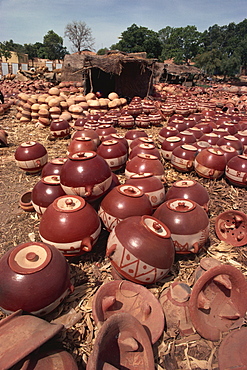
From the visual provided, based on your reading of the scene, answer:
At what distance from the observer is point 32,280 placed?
2391 mm

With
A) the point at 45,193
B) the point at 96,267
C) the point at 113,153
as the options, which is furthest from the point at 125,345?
the point at 113,153

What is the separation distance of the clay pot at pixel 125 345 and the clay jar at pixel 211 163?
4.33 metres

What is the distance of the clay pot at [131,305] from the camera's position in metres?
2.39

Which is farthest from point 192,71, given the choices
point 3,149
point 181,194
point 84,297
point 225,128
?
point 84,297

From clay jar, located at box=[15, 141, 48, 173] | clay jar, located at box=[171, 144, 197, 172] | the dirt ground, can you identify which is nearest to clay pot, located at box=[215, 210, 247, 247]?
the dirt ground

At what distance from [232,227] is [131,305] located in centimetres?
235

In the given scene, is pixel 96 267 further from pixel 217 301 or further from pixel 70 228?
pixel 217 301

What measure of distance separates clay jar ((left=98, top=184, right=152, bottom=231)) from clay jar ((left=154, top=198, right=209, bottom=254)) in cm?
33

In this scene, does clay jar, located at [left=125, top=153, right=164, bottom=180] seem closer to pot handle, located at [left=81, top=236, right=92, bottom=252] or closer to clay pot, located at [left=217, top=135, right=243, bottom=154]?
pot handle, located at [left=81, top=236, right=92, bottom=252]

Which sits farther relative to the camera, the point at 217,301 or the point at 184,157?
the point at 184,157

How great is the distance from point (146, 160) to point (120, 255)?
2.47 m

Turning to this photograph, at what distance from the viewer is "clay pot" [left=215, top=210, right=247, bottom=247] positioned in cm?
384

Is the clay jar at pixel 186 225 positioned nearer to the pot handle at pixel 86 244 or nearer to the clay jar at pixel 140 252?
the clay jar at pixel 140 252

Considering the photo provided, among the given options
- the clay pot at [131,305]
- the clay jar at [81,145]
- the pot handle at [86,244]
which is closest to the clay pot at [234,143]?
the clay jar at [81,145]
